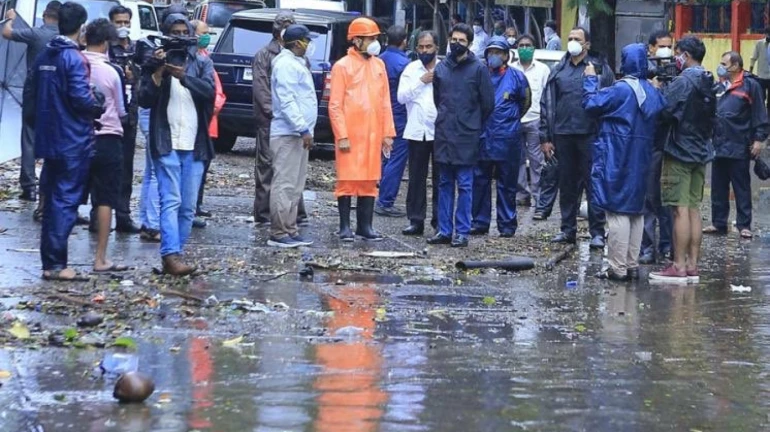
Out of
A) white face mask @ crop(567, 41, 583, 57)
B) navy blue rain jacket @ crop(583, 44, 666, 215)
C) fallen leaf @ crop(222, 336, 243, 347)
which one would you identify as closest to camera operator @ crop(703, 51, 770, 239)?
white face mask @ crop(567, 41, 583, 57)

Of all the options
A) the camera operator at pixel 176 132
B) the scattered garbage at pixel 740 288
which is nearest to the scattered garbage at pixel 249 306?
the camera operator at pixel 176 132

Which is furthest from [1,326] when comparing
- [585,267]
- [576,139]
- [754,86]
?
[754,86]

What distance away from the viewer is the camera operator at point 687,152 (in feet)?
35.6

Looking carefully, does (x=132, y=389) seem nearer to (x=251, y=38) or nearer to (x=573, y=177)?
(x=573, y=177)

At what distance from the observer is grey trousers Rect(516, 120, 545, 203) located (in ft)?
52.6

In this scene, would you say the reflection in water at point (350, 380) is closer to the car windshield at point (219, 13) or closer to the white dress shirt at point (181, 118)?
the white dress shirt at point (181, 118)

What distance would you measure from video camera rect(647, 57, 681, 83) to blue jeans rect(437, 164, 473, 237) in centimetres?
199

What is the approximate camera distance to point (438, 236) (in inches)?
494

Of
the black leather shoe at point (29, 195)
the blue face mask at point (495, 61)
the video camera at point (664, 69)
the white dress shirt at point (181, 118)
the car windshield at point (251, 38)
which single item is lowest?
the black leather shoe at point (29, 195)

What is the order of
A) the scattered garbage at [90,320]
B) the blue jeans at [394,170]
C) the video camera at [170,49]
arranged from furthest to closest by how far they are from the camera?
the blue jeans at [394,170] → the video camera at [170,49] → the scattered garbage at [90,320]

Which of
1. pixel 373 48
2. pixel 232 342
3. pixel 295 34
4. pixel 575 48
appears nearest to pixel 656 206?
pixel 575 48

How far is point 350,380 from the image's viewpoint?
6801mm

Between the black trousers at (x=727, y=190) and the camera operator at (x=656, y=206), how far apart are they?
2.16 m

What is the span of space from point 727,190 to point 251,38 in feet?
27.8
